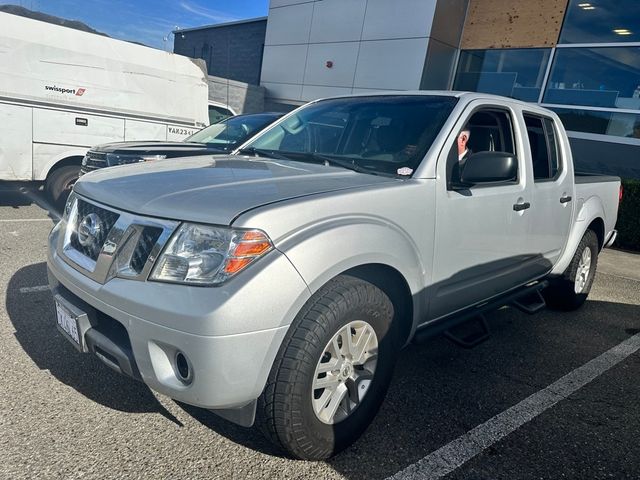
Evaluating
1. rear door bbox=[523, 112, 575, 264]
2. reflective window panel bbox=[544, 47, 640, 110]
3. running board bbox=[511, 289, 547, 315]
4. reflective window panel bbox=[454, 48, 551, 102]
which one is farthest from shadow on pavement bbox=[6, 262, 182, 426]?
reflective window panel bbox=[454, 48, 551, 102]

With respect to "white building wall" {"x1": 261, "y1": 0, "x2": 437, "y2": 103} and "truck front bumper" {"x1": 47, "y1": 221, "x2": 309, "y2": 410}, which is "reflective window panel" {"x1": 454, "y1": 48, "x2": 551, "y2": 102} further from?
"truck front bumper" {"x1": 47, "y1": 221, "x2": 309, "y2": 410}

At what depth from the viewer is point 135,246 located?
1915 millimetres

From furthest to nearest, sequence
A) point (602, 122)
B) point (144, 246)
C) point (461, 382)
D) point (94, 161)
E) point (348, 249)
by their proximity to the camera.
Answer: point (602, 122)
point (94, 161)
point (461, 382)
point (348, 249)
point (144, 246)

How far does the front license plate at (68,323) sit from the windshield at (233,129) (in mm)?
4348

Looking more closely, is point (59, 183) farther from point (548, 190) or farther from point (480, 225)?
point (548, 190)

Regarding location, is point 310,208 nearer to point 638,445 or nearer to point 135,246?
point 135,246

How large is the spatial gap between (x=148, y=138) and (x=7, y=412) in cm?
606

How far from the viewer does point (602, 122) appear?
34.1 feet

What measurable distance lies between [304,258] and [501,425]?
1.65m

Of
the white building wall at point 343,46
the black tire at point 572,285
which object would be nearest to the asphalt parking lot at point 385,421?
the black tire at point 572,285

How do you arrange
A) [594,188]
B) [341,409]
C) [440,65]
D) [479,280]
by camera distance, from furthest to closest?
[440,65]
[594,188]
[479,280]
[341,409]

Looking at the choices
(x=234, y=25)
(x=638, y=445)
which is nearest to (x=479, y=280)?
(x=638, y=445)

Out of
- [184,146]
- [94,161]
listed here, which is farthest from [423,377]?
[94,161]

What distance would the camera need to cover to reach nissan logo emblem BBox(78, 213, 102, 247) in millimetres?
2152
